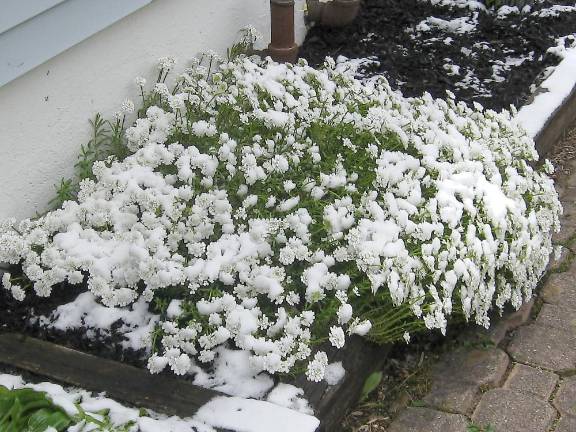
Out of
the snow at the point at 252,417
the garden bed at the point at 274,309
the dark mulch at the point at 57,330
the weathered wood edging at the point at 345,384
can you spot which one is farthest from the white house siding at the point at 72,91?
the weathered wood edging at the point at 345,384

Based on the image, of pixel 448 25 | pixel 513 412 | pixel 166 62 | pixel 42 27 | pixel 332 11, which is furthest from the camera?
pixel 448 25

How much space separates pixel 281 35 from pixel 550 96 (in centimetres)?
148

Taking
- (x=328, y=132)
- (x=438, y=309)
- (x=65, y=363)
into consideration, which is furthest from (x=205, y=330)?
(x=328, y=132)

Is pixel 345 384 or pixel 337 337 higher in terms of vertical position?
pixel 337 337

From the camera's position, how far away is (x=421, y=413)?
2.87 metres

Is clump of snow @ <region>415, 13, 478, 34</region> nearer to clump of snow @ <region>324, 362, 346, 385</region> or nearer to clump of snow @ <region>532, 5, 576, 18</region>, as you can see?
clump of snow @ <region>532, 5, 576, 18</region>

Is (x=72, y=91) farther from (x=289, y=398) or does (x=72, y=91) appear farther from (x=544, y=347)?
(x=544, y=347)

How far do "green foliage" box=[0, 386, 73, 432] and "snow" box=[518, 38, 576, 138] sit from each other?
2.50m

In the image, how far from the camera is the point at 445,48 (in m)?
5.06

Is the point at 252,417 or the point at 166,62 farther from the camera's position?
the point at 166,62

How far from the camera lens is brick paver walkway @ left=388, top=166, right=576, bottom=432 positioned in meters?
2.82

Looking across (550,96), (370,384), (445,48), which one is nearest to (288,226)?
(370,384)

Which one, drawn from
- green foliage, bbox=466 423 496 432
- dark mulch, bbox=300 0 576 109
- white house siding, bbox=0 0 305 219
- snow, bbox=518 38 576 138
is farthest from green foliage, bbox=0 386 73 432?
dark mulch, bbox=300 0 576 109

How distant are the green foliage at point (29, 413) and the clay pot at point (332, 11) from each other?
3161 millimetres
